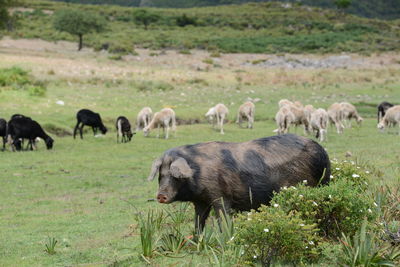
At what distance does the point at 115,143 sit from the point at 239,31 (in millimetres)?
72967

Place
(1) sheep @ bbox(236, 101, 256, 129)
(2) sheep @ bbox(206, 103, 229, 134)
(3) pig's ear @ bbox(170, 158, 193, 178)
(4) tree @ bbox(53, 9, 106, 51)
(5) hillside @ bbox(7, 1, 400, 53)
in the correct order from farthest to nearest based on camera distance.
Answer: (5) hillside @ bbox(7, 1, 400, 53)
(4) tree @ bbox(53, 9, 106, 51)
(1) sheep @ bbox(236, 101, 256, 129)
(2) sheep @ bbox(206, 103, 229, 134)
(3) pig's ear @ bbox(170, 158, 193, 178)

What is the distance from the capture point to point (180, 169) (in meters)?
8.13

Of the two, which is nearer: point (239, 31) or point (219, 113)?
point (219, 113)

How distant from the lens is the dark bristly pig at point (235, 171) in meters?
8.34

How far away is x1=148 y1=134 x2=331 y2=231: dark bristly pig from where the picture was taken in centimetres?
834

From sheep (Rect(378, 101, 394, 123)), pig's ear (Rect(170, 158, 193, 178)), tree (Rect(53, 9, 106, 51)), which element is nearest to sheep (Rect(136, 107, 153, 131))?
sheep (Rect(378, 101, 394, 123))

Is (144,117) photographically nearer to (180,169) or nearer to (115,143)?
(115,143)

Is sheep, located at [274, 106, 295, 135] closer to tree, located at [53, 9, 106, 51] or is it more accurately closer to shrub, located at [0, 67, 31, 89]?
shrub, located at [0, 67, 31, 89]

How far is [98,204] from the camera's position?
14148 mm

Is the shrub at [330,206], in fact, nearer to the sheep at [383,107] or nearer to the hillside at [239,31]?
the sheep at [383,107]

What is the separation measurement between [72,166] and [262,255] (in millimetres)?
13236

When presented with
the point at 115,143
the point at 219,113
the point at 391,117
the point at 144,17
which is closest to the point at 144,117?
the point at 219,113

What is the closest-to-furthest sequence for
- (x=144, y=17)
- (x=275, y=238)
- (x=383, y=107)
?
(x=275, y=238)
(x=383, y=107)
(x=144, y=17)

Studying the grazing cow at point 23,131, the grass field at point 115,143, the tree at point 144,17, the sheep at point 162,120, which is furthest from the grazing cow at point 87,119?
the tree at point 144,17
